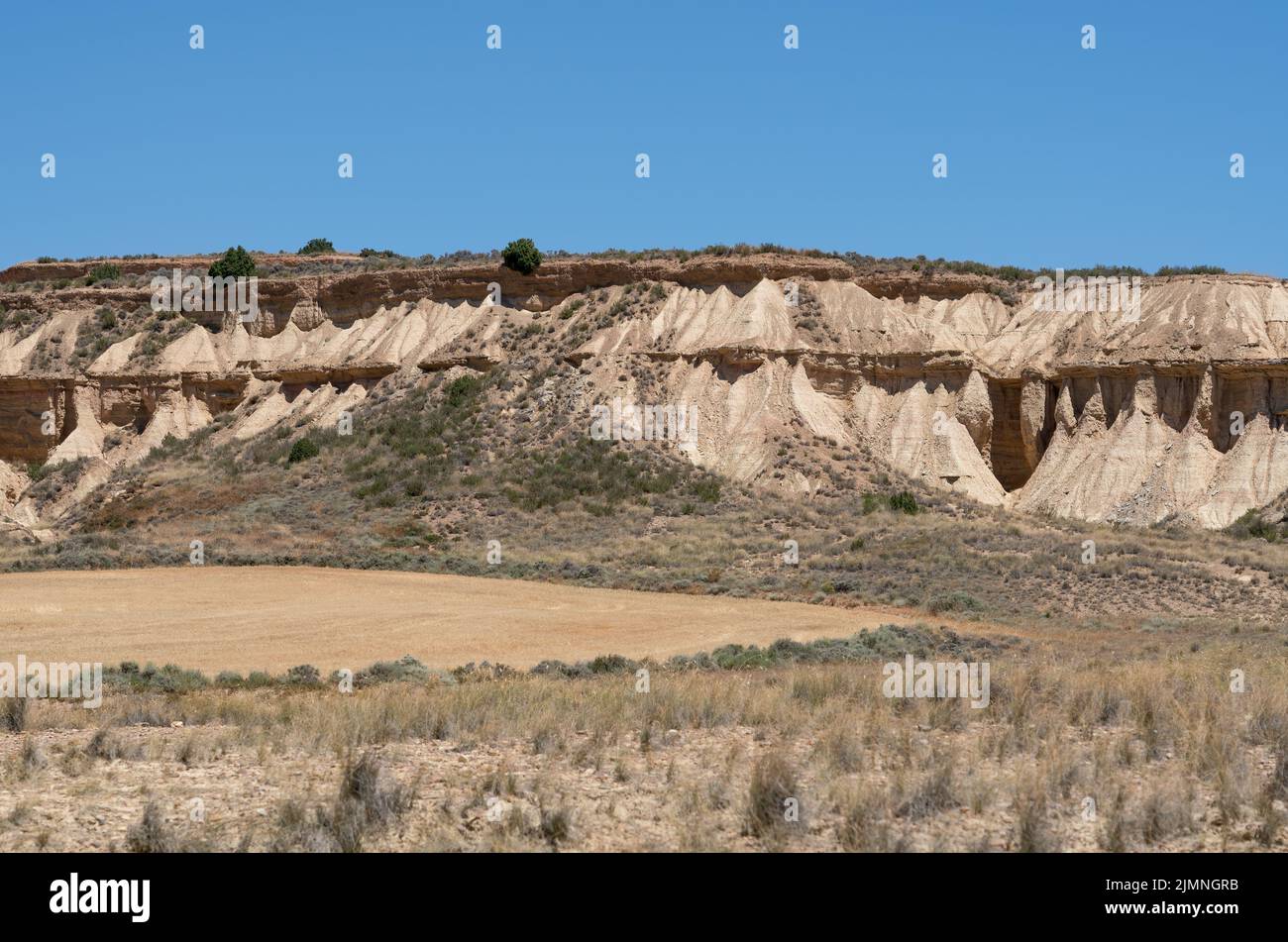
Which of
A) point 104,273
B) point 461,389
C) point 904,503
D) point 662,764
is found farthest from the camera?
point 104,273

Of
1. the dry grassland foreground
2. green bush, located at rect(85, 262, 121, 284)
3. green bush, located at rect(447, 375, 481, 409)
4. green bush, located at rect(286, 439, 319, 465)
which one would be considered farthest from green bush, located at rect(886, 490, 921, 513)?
green bush, located at rect(85, 262, 121, 284)

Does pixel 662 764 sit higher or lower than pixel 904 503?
lower

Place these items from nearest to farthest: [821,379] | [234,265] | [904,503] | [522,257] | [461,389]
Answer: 1. [904,503]
2. [821,379]
3. [461,389]
4. [522,257]
5. [234,265]

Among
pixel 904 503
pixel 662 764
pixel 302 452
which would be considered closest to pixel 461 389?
pixel 302 452

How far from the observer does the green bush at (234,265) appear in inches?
2413

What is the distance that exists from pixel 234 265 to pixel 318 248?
54.5 ft

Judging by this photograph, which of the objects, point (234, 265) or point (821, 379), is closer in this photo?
point (821, 379)

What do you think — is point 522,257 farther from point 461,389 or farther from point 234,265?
point 234,265

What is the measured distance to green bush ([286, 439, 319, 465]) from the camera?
46.3 metres

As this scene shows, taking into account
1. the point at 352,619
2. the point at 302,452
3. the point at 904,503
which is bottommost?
the point at 352,619

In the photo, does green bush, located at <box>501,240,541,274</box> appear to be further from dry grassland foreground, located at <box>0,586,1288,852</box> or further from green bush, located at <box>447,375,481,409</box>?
dry grassland foreground, located at <box>0,586,1288,852</box>

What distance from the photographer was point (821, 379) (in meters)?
47.9

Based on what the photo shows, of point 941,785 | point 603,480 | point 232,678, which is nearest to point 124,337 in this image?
point 603,480

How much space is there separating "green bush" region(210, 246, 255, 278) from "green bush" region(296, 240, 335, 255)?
459 inches
